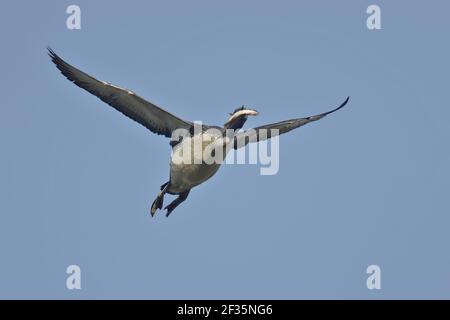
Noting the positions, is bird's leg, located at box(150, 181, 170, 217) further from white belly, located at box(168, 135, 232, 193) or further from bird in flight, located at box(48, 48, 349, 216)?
white belly, located at box(168, 135, 232, 193)

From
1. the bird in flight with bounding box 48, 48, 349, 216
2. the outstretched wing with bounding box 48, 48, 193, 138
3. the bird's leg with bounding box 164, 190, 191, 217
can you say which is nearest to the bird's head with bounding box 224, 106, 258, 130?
the bird in flight with bounding box 48, 48, 349, 216

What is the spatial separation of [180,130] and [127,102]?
1.46 m

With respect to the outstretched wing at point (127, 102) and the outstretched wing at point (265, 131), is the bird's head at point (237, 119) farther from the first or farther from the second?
the outstretched wing at point (127, 102)

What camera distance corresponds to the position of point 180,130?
36.2 m

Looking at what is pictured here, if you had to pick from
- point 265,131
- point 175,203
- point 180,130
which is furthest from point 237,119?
point 175,203

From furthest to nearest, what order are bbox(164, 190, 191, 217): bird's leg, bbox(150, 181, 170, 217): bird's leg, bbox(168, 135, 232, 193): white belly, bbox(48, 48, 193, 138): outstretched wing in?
bbox(164, 190, 191, 217): bird's leg < bbox(150, 181, 170, 217): bird's leg < bbox(48, 48, 193, 138): outstretched wing < bbox(168, 135, 232, 193): white belly

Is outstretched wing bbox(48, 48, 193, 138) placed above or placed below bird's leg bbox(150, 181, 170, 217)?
above

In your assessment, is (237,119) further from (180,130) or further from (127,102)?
(127,102)

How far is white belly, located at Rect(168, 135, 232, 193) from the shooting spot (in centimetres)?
3438

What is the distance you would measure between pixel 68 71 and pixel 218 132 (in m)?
3.96

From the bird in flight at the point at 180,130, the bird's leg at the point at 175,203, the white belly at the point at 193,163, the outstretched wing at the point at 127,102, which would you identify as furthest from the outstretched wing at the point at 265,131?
the bird's leg at the point at 175,203

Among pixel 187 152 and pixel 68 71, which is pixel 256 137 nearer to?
pixel 187 152
